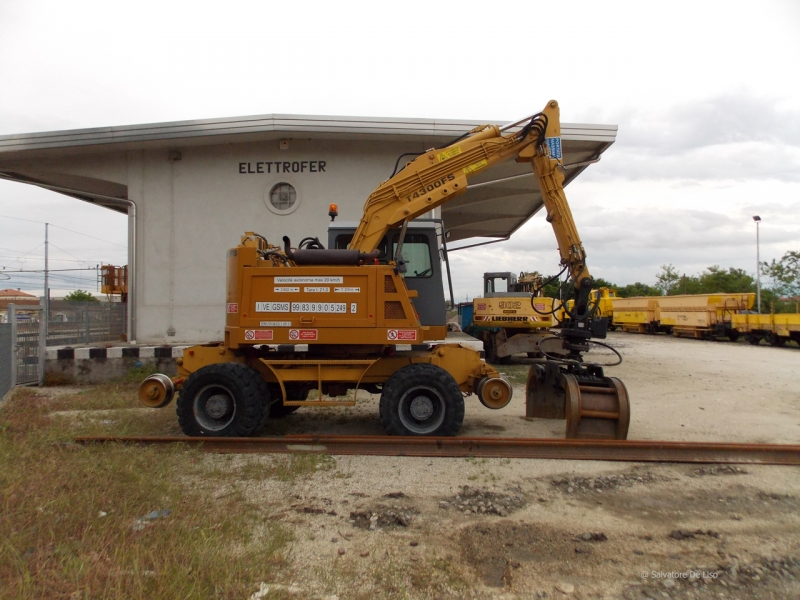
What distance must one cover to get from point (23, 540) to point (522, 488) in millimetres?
3747

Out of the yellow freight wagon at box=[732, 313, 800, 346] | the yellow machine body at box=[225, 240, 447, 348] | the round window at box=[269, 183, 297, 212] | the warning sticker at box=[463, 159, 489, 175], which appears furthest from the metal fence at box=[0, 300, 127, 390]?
the yellow freight wagon at box=[732, 313, 800, 346]

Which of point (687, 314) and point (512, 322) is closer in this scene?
point (512, 322)

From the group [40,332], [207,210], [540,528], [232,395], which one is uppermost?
[207,210]

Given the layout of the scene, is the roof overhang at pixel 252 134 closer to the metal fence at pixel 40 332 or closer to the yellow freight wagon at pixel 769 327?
the metal fence at pixel 40 332

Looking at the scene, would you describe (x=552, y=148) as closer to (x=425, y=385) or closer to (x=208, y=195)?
(x=425, y=385)

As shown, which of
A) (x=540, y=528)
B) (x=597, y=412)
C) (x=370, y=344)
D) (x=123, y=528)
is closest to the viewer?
(x=123, y=528)

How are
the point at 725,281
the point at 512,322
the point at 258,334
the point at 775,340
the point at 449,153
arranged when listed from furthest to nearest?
the point at 725,281, the point at 775,340, the point at 512,322, the point at 449,153, the point at 258,334

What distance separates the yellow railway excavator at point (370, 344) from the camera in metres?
6.20

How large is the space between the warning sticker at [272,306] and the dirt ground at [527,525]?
1.63 m

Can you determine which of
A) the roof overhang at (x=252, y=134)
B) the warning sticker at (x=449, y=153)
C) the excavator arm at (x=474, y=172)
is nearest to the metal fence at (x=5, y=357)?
the roof overhang at (x=252, y=134)

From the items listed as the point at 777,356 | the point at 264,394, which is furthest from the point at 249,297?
the point at 777,356

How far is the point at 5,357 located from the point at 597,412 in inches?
377

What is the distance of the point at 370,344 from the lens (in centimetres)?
637

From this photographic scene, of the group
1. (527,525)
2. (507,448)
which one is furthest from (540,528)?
(507,448)
